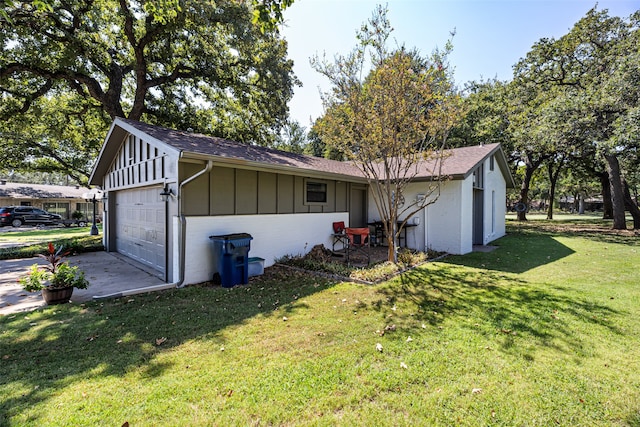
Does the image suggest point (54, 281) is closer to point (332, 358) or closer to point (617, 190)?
point (332, 358)

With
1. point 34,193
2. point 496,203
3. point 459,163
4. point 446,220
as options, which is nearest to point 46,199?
point 34,193

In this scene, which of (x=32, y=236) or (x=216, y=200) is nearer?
(x=216, y=200)

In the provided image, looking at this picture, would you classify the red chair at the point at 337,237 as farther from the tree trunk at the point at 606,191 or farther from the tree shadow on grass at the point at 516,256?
the tree trunk at the point at 606,191

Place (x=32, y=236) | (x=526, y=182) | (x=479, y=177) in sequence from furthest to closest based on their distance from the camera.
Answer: (x=526, y=182)
(x=32, y=236)
(x=479, y=177)

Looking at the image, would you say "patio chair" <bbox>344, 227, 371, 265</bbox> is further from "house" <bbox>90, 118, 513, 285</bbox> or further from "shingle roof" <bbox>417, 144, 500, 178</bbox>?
"shingle roof" <bbox>417, 144, 500, 178</bbox>

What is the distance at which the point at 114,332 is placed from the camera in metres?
4.05

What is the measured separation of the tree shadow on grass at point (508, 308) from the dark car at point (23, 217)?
1149 inches

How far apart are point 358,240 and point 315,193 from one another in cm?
236

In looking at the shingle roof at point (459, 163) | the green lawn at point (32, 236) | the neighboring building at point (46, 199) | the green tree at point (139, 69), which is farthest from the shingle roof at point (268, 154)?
the neighboring building at point (46, 199)

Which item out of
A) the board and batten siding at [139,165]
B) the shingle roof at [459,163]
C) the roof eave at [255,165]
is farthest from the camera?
the shingle roof at [459,163]

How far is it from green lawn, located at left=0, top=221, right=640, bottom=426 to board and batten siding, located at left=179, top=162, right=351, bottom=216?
2072mm

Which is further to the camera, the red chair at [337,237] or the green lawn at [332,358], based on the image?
the red chair at [337,237]

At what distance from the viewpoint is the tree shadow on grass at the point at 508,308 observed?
376 cm

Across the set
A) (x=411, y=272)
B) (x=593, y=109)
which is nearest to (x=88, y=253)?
(x=411, y=272)
